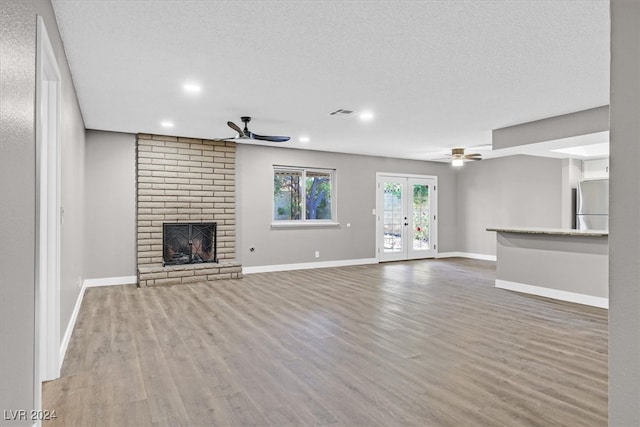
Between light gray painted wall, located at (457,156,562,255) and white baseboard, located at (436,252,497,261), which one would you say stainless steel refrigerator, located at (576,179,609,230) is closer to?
light gray painted wall, located at (457,156,562,255)

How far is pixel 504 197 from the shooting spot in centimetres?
899

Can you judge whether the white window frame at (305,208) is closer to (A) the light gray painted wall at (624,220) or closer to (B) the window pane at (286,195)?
(B) the window pane at (286,195)

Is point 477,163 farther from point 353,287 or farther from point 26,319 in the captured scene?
point 26,319

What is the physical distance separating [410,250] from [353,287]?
12.9ft

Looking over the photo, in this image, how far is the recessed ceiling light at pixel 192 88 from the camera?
3944mm

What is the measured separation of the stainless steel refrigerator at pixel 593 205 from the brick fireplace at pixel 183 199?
21.6 feet

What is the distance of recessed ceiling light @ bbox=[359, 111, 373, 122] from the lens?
5053mm

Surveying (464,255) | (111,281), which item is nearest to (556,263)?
(464,255)

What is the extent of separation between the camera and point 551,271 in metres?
5.27

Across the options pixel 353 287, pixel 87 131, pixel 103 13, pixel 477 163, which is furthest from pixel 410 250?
pixel 103 13

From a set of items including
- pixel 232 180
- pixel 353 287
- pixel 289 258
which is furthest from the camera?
pixel 289 258

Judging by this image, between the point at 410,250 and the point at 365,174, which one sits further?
the point at 410,250

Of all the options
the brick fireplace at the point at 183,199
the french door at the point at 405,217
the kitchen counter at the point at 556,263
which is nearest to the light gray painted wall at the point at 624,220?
the kitchen counter at the point at 556,263

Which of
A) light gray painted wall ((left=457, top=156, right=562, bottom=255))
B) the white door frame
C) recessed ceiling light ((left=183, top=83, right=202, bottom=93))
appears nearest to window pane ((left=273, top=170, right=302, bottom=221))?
recessed ceiling light ((left=183, top=83, right=202, bottom=93))
